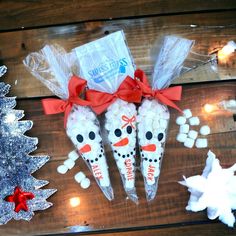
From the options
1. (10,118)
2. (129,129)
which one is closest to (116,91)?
(129,129)

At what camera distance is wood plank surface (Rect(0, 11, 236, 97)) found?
1.41 m

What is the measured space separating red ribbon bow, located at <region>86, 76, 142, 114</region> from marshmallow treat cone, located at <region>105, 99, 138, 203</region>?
0.8 inches

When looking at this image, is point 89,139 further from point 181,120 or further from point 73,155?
point 181,120

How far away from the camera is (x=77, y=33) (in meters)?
1.43

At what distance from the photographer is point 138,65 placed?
1.41 meters

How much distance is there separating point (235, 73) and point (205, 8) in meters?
0.24

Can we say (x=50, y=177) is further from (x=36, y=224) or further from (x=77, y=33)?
(x=77, y=33)

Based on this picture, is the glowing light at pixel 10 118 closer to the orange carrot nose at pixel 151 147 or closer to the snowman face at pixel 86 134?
the snowman face at pixel 86 134

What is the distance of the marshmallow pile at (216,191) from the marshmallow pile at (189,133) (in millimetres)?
96

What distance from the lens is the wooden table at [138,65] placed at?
1370mm

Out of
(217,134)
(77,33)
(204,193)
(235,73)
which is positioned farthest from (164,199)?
(77,33)

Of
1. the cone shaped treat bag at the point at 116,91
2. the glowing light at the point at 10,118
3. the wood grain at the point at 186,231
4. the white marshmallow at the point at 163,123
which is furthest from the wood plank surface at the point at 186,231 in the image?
Answer: the glowing light at the point at 10,118

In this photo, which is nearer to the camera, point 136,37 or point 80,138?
point 80,138

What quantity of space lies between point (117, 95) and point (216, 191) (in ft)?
Answer: 1.37
